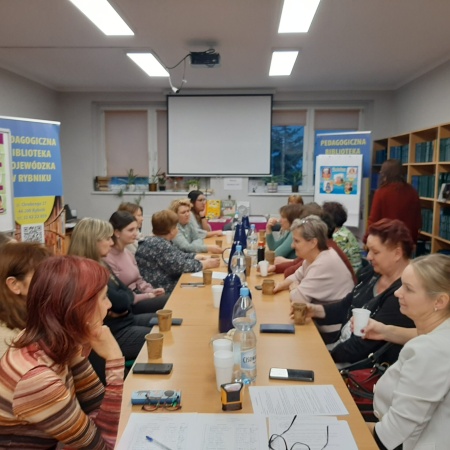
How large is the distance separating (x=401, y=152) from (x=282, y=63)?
2.18 m

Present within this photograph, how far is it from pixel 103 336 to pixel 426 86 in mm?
6093

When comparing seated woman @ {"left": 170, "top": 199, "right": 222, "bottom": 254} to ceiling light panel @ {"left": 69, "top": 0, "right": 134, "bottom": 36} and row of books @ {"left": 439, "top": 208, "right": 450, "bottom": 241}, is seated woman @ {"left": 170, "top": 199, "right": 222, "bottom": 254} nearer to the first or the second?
ceiling light panel @ {"left": 69, "top": 0, "right": 134, "bottom": 36}

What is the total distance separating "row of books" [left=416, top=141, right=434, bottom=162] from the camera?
211 inches

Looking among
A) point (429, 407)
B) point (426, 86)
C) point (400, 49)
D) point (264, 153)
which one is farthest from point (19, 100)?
point (429, 407)

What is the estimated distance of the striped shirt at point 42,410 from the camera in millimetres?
1251

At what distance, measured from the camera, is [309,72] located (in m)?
6.28

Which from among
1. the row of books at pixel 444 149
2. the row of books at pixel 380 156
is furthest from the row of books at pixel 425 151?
the row of books at pixel 380 156

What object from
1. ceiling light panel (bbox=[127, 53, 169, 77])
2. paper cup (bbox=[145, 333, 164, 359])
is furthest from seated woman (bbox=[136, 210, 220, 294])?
ceiling light panel (bbox=[127, 53, 169, 77])

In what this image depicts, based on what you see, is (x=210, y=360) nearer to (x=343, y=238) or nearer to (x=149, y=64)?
(x=343, y=238)

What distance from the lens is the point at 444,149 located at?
193 inches

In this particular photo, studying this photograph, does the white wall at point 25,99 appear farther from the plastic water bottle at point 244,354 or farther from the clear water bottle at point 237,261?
the plastic water bottle at point 244,354

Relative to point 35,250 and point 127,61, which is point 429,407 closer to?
point 35,250

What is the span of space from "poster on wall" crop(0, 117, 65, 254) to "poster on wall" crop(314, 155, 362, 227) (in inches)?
155

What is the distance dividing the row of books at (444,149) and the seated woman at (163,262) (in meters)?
2.91
